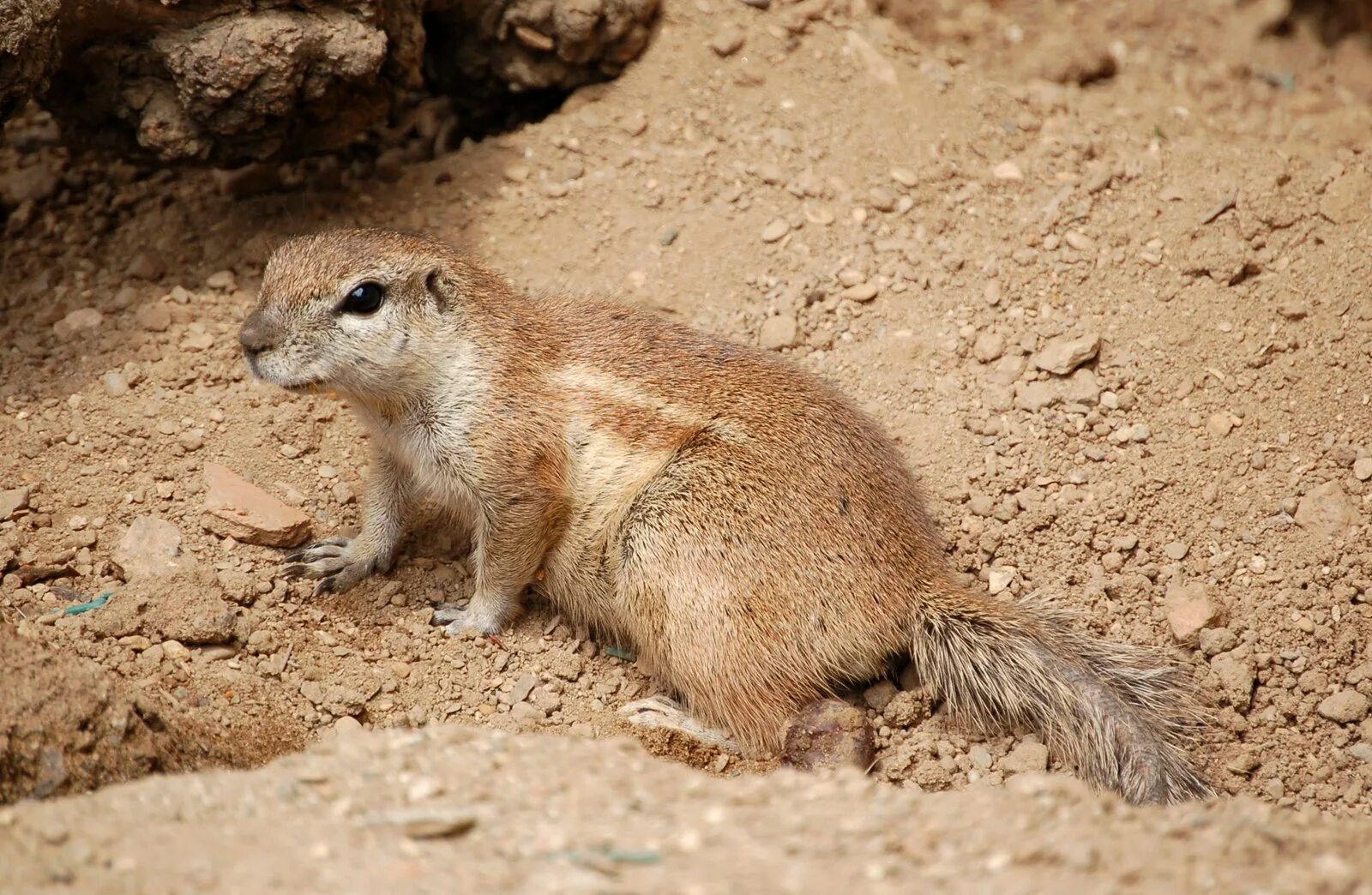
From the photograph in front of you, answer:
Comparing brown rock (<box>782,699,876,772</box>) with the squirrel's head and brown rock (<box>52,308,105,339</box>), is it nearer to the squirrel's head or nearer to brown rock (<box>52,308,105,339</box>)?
the squirrel's head

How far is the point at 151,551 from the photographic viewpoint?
15.2ft

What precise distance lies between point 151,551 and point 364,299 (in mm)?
1330

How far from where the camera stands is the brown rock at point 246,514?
15.8ft

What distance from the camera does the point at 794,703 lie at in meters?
4.29

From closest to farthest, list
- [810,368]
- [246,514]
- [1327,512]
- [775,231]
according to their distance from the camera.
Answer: [1327,512] < [246,514] < [810,368] < [775,231]

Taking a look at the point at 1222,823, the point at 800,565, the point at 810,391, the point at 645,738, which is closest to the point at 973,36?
the point at 810,391

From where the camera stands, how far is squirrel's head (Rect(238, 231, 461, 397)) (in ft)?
13.9

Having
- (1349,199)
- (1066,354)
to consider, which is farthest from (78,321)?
(1349,199)

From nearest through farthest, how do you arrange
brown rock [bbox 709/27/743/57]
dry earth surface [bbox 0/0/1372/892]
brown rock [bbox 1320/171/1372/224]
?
dry earth surface [bbox 0/0/1372/892]
brown rock [bbox 1320/171/1372/224]
brown rock [bbox 709/27/743/57]

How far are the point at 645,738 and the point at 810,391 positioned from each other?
143 cm

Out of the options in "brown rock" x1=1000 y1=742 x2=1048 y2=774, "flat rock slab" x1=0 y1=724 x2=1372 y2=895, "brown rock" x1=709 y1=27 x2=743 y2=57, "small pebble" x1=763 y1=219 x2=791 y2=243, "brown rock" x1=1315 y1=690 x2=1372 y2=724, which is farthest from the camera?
"brown rock" x1=709 y1=27 x2=743 y2=57

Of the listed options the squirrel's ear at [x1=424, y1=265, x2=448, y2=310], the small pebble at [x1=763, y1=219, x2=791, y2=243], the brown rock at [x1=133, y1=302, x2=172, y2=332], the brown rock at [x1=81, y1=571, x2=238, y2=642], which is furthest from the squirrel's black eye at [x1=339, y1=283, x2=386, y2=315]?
the small pebble at [x1=763, y1=219, x2=791, y2=243]

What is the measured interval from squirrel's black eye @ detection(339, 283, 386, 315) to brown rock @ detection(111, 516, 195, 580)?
120 cm

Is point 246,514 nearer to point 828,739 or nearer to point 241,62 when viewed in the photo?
point 241,62
